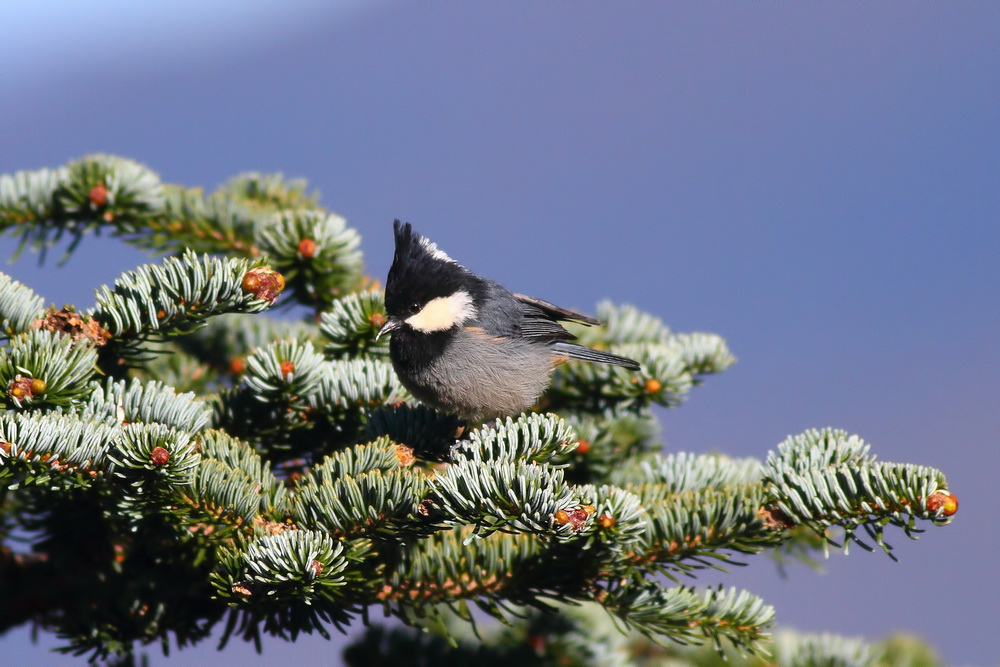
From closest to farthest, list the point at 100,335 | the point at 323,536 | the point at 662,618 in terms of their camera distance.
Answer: the point at 323,536 < the point at 662,618 < the point at 100,335

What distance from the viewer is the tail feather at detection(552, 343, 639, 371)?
262 centimetres

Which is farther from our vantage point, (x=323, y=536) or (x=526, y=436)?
(x=526, y=436)

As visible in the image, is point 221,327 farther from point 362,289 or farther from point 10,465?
point 10,465

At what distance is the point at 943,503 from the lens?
1618mm

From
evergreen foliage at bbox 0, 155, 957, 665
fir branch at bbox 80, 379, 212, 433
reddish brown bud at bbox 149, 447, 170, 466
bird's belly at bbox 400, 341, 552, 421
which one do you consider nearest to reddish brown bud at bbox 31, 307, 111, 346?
evergreen foliage at bbox 0, 155, 957, 665

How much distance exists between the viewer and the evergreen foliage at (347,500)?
1.66m

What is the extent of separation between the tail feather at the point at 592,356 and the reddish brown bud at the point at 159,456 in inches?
58.0

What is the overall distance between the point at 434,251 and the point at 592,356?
0.67 m

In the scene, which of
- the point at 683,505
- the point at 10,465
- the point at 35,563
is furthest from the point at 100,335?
the point at 683,505

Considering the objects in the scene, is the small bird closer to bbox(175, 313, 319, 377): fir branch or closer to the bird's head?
the bird's head

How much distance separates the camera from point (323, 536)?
1714 millimetres

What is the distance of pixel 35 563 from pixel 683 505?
174 cm

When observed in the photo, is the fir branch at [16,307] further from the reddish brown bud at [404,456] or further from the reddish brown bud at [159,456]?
the reddish brown bud at [404,456]

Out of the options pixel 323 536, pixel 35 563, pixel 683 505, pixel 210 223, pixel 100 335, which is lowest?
pixel 35 563
